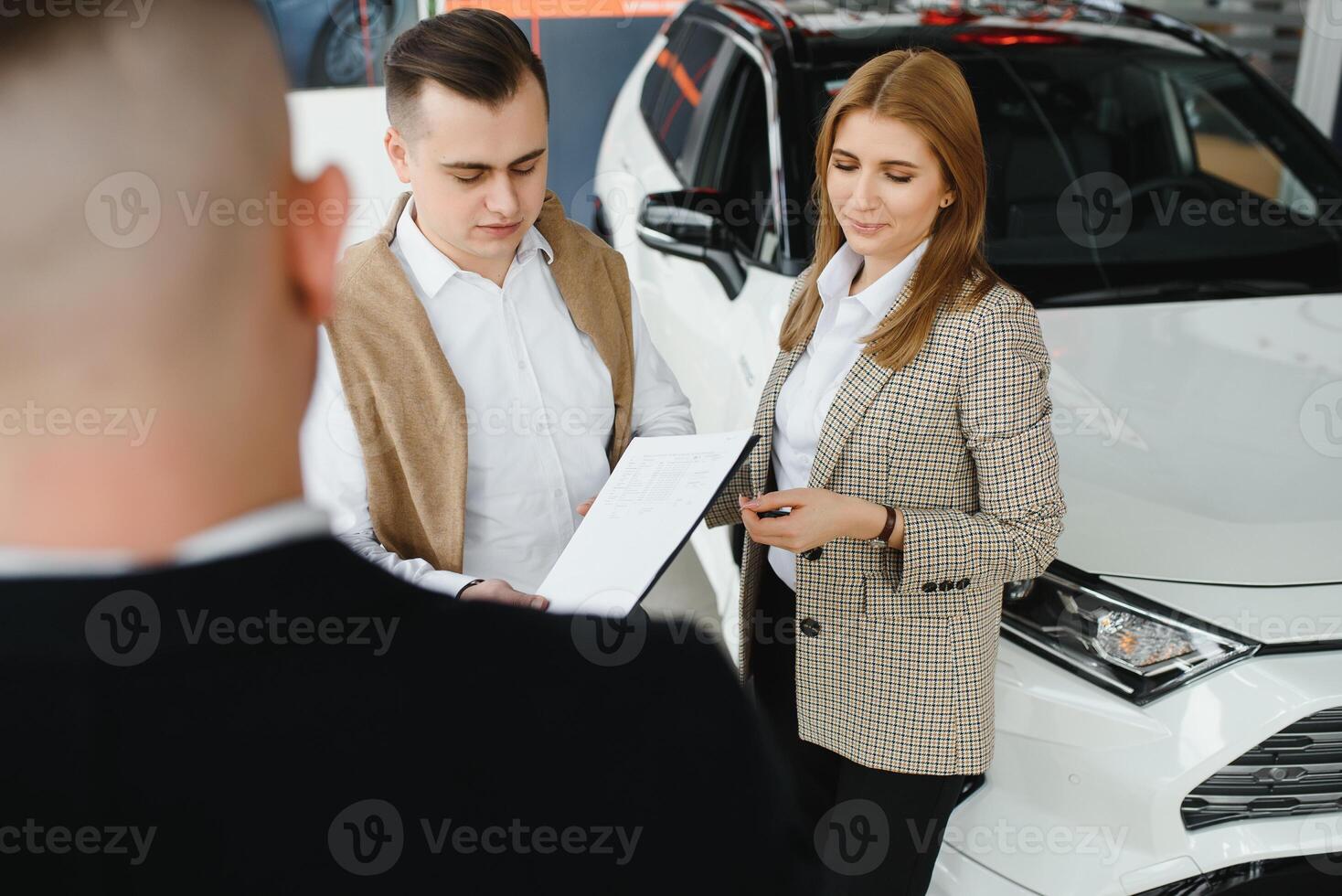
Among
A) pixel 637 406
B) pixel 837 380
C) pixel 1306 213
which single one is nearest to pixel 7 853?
pixel 637 406

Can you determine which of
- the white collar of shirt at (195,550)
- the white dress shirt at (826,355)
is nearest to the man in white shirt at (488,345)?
the white dress shirt at (826,355)

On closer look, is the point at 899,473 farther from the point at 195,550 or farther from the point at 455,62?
the point at 195,550

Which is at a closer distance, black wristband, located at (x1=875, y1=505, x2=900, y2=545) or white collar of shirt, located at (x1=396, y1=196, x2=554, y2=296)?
white collar of shirt, located at (x1=396, y1=196, x2=554, y2=296)

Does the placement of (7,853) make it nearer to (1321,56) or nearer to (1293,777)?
(1293,777)

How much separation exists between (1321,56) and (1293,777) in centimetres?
536

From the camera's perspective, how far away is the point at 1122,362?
2.18 m

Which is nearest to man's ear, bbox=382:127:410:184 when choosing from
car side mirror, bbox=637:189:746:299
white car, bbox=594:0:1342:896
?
white car, bbox=594:0:1342:896

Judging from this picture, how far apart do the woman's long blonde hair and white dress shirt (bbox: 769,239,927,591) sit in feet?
0.16

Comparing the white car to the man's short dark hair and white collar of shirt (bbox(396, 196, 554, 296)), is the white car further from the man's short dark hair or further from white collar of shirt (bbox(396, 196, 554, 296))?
the man's short dark hair

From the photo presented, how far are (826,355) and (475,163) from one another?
638mm

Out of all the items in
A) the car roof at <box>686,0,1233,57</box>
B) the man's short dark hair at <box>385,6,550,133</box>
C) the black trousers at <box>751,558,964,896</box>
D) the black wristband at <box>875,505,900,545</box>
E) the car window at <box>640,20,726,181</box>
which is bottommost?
the black trousers at <box>751,558,964,896</box>

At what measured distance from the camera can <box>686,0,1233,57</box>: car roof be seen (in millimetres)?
2809

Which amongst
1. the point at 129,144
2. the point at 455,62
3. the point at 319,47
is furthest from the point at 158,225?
the point at 455,62

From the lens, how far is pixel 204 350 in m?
0.39
